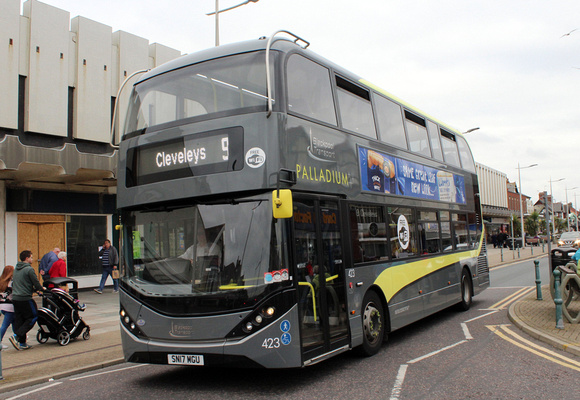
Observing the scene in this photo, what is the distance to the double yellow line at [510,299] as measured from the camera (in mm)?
12788

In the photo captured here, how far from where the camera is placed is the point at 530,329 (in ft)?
29.4

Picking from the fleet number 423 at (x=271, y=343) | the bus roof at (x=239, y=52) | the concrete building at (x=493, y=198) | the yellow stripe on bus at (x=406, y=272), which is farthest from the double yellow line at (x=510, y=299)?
the concrete building at (x=493, y=198)

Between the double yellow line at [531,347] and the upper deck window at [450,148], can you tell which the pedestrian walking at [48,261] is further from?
the double yellow line at [531,347]

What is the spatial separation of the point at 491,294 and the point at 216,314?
12.4m

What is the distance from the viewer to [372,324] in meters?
7.81

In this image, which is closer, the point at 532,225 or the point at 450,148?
the point at 450,148

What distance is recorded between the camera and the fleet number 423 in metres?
5.75

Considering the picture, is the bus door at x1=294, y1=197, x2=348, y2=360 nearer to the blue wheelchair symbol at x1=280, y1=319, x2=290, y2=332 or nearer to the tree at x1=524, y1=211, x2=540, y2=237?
the blue wheelchair symbol at x1=280, y1=319, x2=290, y2=332

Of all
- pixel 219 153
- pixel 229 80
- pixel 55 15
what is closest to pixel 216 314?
pixel 219 153

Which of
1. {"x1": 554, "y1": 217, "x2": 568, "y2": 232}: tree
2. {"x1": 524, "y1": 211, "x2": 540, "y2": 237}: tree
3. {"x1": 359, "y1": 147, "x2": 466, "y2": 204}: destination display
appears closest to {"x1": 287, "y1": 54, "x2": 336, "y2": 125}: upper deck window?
{"x1": 359, "y1": 147, "x2": 466, "y2": 204}: destination display

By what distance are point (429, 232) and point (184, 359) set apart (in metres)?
6.14

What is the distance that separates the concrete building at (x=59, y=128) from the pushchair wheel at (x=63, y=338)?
238 inches

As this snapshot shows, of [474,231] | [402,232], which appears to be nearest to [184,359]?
[402,232]

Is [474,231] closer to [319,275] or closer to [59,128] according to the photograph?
[319,275]
